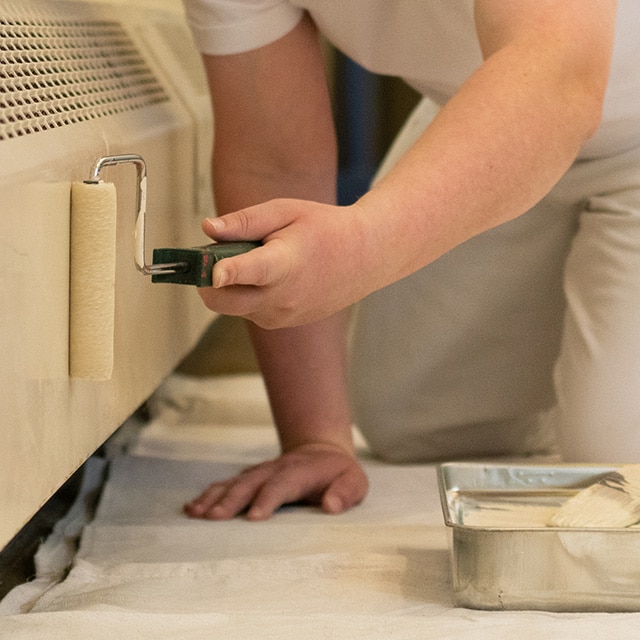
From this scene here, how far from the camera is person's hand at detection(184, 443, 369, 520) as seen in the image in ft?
3.29

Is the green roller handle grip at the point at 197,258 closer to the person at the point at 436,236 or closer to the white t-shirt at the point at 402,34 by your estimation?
the person at the point at 436,236

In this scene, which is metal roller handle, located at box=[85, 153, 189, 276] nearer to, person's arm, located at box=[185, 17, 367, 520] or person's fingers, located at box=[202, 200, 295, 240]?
person's fingers, located at box=[202, 200, 295, 240]

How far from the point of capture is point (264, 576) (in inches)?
32.8

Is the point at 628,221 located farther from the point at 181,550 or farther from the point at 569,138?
the point at 181,550

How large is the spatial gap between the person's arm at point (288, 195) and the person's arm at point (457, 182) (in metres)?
0.33

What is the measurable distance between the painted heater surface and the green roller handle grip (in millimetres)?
76

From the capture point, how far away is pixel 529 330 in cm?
129

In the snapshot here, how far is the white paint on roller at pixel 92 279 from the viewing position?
27.4 inches

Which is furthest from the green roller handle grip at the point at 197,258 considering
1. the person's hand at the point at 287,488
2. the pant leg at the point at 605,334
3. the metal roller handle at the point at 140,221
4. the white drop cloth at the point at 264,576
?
the pant leg at the point at 605,334

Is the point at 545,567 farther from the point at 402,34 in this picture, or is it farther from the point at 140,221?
the point at 402,34

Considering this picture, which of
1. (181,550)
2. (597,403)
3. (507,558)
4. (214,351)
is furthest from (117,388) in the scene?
(214,351)

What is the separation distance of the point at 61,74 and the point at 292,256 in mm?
281

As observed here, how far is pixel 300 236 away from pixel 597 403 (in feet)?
1.69

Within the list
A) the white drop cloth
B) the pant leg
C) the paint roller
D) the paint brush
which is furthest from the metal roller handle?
the pant leg
